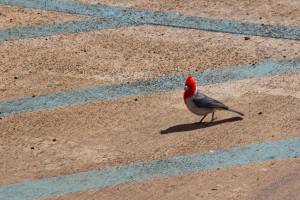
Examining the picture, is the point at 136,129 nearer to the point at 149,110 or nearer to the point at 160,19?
the point at 149,110

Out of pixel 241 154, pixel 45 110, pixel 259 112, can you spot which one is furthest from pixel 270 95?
pixel 45 110

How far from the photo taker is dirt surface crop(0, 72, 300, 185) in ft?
35.8

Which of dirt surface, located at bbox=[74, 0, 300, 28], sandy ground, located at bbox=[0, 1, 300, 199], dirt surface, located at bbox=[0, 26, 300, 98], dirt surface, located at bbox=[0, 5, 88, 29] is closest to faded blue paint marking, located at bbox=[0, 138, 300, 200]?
sandy ground, located at bbox=[0, 1, 300, 199]

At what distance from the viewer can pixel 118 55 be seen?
14.0 m

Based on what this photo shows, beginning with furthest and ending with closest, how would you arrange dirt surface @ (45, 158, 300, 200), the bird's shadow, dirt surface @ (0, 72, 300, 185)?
the bird's shadow, dirt surface @ (0, 72, 300, 185), dirt surface @ (45, 158, 300, 200)

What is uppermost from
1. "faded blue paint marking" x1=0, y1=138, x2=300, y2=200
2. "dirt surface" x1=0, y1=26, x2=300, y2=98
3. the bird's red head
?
the bird's red head

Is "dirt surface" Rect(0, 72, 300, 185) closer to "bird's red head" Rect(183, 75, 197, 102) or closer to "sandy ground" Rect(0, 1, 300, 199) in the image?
"sandy ground" Rect(0, 1, 300, 199)

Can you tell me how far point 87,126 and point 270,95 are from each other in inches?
94.4

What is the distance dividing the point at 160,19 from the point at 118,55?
1593mm

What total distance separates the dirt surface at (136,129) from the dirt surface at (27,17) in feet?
10.9

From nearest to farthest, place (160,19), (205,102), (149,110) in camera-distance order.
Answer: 1. (205,102)
2. (149,110)
3. (160,19)

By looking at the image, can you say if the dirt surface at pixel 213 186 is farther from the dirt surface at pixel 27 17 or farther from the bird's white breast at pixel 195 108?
the dirt surface at pixel 27 17

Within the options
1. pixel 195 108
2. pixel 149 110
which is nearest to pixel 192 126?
pixel 195 108

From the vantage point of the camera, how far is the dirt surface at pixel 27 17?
15.3 metres
